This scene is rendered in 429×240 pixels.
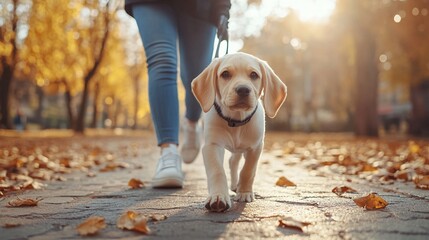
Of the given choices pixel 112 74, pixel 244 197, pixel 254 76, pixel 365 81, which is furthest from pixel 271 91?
pixel 112 74

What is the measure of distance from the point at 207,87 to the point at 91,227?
4.27 feet

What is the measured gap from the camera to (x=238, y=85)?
2896 mm

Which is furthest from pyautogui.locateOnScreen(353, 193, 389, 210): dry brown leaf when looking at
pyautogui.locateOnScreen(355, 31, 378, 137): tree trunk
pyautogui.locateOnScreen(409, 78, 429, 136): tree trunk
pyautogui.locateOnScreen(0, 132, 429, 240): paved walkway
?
pyautogui.locateOnScreen(409, 78, 429, 136): tree trunk

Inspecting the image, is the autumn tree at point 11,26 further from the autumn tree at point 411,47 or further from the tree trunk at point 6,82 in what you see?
the autumn tree at point 411,47

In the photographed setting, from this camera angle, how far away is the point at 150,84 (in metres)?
3.86

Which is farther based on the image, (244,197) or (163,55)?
(163,55)

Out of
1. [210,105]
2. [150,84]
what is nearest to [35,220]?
[210,105]

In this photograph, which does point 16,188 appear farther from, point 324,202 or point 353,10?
point 353,10

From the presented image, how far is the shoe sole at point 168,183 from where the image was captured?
11.8ft

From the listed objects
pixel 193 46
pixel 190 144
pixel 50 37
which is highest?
pixel 50 37

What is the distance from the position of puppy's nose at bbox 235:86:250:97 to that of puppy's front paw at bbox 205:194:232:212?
25.1 inches

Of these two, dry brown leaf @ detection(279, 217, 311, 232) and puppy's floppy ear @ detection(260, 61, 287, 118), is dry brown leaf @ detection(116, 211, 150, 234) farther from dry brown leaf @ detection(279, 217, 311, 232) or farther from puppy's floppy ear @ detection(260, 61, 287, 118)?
puppy's floppy ear @ detection(260, 61, 287, 118)

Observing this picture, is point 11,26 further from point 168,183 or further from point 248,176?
point 248,176

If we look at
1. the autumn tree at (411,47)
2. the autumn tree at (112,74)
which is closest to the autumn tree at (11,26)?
the autumn tree at (112,74)
